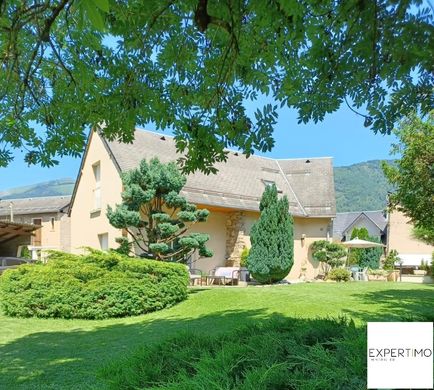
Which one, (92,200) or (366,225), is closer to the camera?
(92,200)

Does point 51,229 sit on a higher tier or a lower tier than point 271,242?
higher

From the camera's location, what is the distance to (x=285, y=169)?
24.4m

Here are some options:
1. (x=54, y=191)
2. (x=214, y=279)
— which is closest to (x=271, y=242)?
(x=214, y=279)

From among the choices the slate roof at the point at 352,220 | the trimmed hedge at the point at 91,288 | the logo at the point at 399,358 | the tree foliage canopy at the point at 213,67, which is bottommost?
the trimmed hedge at the point at 91,288

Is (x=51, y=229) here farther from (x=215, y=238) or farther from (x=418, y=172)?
(x=418, y=172)

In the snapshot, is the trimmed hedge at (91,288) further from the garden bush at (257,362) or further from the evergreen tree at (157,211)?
the garden bush at (257,362)

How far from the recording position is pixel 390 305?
9930 millimetres

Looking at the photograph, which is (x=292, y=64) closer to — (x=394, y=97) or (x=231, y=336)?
(x=394, y=97)

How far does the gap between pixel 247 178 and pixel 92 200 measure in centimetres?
769

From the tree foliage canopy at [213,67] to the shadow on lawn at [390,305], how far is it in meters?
5.20

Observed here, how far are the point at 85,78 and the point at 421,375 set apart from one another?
3.81m

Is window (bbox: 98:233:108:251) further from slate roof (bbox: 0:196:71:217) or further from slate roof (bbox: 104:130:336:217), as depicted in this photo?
slate roof (bbox: 0:196:71:217)

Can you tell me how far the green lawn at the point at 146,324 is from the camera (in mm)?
5254

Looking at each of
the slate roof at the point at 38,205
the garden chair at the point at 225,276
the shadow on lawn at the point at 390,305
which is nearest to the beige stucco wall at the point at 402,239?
the garden chair at the point at 225,276
